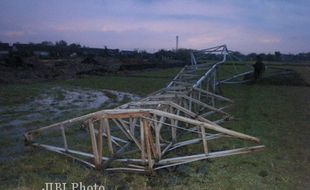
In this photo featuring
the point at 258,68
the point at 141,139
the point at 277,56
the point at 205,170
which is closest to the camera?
the point at 141,139

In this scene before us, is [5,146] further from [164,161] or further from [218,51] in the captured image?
[218,51]

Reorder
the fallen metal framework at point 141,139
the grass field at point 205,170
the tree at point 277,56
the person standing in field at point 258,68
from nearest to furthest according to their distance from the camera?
1. the grass field at point 205,170
2. the fallen metal framework at point 141,139
3. the person standing in field at point 258,68
4. the tree at point 277,56

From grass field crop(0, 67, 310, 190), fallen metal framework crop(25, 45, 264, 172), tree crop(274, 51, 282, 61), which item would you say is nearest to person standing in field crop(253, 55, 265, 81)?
grass field crop(0, 67, 310, 190)

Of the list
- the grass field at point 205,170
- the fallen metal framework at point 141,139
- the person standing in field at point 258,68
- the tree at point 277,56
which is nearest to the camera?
the grass field at point 205,170

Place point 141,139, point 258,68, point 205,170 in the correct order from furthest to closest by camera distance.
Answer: point 258,68
point 205,170
point 141,139

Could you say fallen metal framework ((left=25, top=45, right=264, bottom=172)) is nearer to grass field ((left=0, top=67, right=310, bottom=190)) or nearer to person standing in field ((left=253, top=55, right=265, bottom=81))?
grass field ((left=0, top=67, right=310, bottom=190))

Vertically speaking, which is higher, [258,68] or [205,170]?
[258,68]

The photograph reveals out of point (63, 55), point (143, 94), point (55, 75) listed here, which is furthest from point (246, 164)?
point (63, 55)

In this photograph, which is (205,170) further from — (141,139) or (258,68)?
(258,68)

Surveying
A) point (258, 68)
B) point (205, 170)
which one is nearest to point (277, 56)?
point (258, 68)

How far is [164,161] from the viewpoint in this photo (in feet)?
22.4

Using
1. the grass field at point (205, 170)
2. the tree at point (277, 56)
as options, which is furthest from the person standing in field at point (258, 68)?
the tree at point (277, 56)

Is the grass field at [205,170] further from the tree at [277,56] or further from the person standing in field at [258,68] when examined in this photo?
the tree at [277,56]

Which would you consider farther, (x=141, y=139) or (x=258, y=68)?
(x=258, y=68)
